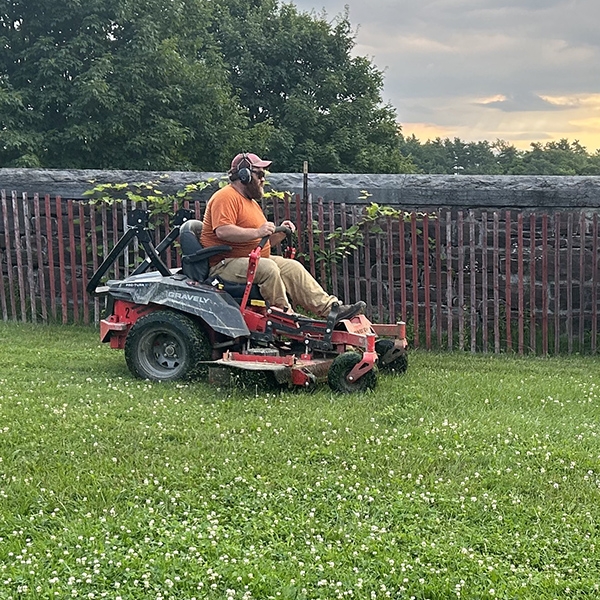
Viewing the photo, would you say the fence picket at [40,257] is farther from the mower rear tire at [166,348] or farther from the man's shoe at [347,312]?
the man's shoe at [347,312]

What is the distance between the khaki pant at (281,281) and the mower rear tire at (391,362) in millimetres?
627

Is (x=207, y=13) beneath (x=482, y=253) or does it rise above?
above

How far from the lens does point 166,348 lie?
657 centimetres

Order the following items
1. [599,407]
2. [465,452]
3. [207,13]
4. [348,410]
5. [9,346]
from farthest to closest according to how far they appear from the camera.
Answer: [207,13] → [9,346] → [599,407] → [348,410] → [465,452]

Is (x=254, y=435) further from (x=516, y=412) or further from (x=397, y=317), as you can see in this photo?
(x=397, y=317)

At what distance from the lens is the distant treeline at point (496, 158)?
1713 inches

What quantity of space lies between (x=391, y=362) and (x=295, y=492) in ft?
9.80

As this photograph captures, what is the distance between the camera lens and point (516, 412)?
5.66 m

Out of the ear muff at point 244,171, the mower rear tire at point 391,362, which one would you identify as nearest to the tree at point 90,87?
the ear muff at point 244,171

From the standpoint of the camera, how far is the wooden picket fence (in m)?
8.31

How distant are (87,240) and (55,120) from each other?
10.2 m

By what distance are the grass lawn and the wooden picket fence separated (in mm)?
2147

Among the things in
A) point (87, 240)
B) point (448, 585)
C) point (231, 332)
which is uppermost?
point (87, 240)

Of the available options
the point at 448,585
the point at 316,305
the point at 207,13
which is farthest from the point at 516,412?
the point at 207,13
